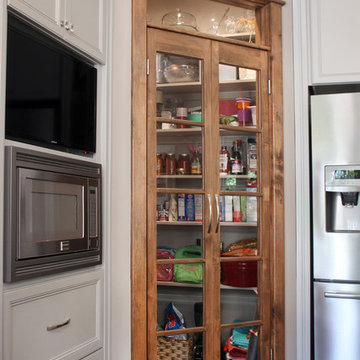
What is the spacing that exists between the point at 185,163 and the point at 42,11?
964 mm

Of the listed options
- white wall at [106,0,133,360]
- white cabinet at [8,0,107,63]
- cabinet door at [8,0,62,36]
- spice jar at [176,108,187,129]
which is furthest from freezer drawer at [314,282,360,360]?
cabinet door at [8,0,62,36]

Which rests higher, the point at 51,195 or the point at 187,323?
the point at 51,195

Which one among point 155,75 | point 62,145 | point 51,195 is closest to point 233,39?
point 155,75

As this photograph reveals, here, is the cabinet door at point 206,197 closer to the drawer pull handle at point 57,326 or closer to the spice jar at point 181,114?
the spice jar at point 181,114

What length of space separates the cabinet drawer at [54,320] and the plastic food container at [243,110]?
Result: 43.7 inches

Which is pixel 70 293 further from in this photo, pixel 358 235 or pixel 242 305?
pixel 358 235

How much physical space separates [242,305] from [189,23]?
146 cm

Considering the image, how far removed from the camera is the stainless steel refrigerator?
2.22m

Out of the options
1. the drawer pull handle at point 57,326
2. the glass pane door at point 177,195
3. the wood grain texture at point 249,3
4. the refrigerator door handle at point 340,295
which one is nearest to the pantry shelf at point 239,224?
the glass pane door at point 177,195

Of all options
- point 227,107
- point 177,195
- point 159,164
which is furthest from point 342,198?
point 159,164

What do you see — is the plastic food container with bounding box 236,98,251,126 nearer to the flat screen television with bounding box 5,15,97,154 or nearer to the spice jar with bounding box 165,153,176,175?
the spice jar with bounding box 165,153,176,175

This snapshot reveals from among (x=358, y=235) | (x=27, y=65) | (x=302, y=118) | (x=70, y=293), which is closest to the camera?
(x=27, y=65)

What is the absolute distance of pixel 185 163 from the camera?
2199 mm

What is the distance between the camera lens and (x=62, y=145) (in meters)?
1.69
